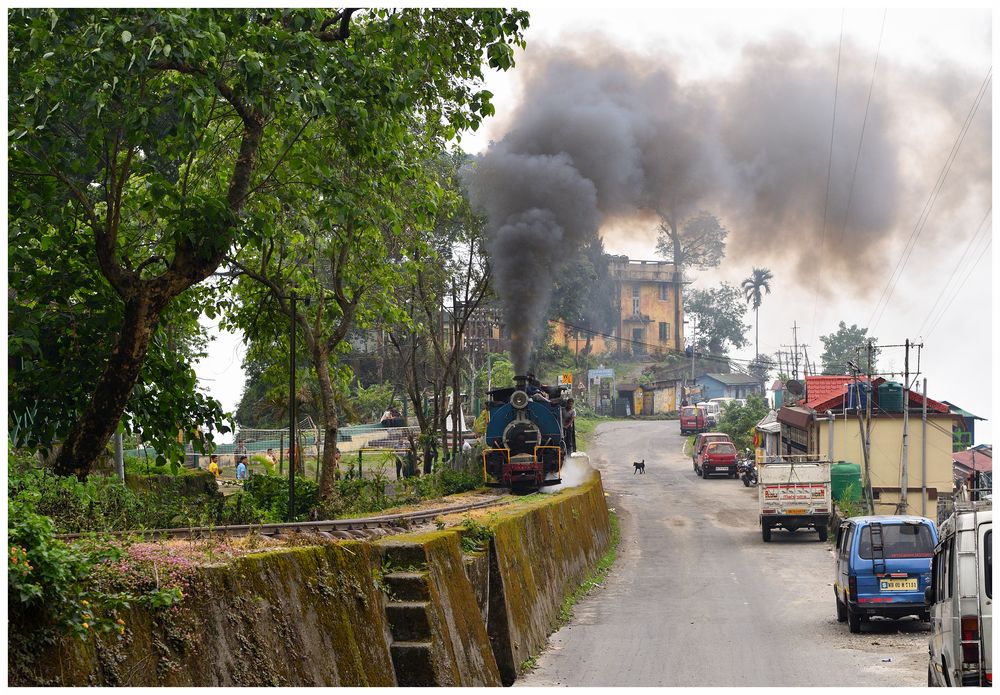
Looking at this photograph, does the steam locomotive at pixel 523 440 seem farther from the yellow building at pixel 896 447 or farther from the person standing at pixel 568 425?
the yellow building at pixel 896 447

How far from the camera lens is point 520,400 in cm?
2777

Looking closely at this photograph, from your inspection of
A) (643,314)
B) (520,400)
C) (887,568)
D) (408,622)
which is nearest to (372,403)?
(520,400)

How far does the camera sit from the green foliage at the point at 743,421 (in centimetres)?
5953

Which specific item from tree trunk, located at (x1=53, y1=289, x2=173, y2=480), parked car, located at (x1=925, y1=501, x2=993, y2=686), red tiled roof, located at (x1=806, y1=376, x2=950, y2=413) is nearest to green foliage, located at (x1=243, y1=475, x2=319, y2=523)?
tree trunk, located at (x1=53, y1=289, x2=173, y2=480)

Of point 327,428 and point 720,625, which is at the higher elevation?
point 327,428

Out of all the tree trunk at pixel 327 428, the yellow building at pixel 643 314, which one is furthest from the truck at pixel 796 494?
the yellow building at pixel 643 314

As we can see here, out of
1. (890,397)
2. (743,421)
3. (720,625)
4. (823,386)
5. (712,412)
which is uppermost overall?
(823,386)

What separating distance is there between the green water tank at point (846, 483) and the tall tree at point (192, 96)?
23.6 meters

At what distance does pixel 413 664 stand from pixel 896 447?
31019 mm

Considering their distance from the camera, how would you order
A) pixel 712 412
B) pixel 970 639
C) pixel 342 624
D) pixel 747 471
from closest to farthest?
pixel 970 639 < pixel 342 624 < pixel 747 471 < pixel 712 412

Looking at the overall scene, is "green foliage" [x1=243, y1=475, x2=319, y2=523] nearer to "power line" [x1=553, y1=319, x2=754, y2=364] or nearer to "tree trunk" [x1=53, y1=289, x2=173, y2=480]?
"tree trunk" [x1=53, y1=289, x2=173, y2=480]

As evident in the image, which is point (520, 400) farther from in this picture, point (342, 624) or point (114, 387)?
point (342, 624)

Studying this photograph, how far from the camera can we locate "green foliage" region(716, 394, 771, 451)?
195 feet

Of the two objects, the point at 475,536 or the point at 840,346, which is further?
the point at 840,346
